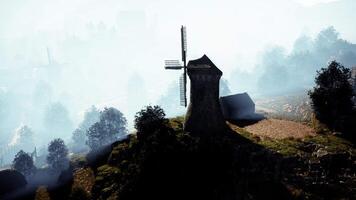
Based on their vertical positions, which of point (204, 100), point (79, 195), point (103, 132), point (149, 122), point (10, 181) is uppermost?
point (204, 100)

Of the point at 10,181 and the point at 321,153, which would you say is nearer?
the point at 321,153

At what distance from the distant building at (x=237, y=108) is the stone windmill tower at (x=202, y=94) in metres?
15.3

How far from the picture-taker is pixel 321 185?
22.4 metres

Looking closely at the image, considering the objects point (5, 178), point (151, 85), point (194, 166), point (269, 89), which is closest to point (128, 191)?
point (194, 166)

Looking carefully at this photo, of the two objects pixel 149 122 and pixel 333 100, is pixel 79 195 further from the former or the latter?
pixel 333 100

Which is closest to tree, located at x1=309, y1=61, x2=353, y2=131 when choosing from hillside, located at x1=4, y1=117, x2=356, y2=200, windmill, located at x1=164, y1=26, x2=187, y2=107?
hillside, located at x1=4, y1=117, x2=356, y2=200

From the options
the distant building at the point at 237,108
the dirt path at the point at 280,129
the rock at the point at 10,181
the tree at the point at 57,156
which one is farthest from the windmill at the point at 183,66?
the tree at the point at 57,156

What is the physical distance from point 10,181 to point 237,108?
113 feet

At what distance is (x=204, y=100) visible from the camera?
103 ft

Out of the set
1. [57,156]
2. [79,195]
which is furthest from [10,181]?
[79,195]

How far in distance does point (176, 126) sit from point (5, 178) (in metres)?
25.2

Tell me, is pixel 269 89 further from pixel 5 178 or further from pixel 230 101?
pixel 5 178

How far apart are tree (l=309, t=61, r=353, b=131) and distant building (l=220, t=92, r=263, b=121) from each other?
12.4 metres

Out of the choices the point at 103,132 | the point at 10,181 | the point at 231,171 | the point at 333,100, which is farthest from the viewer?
the point at 103,132
